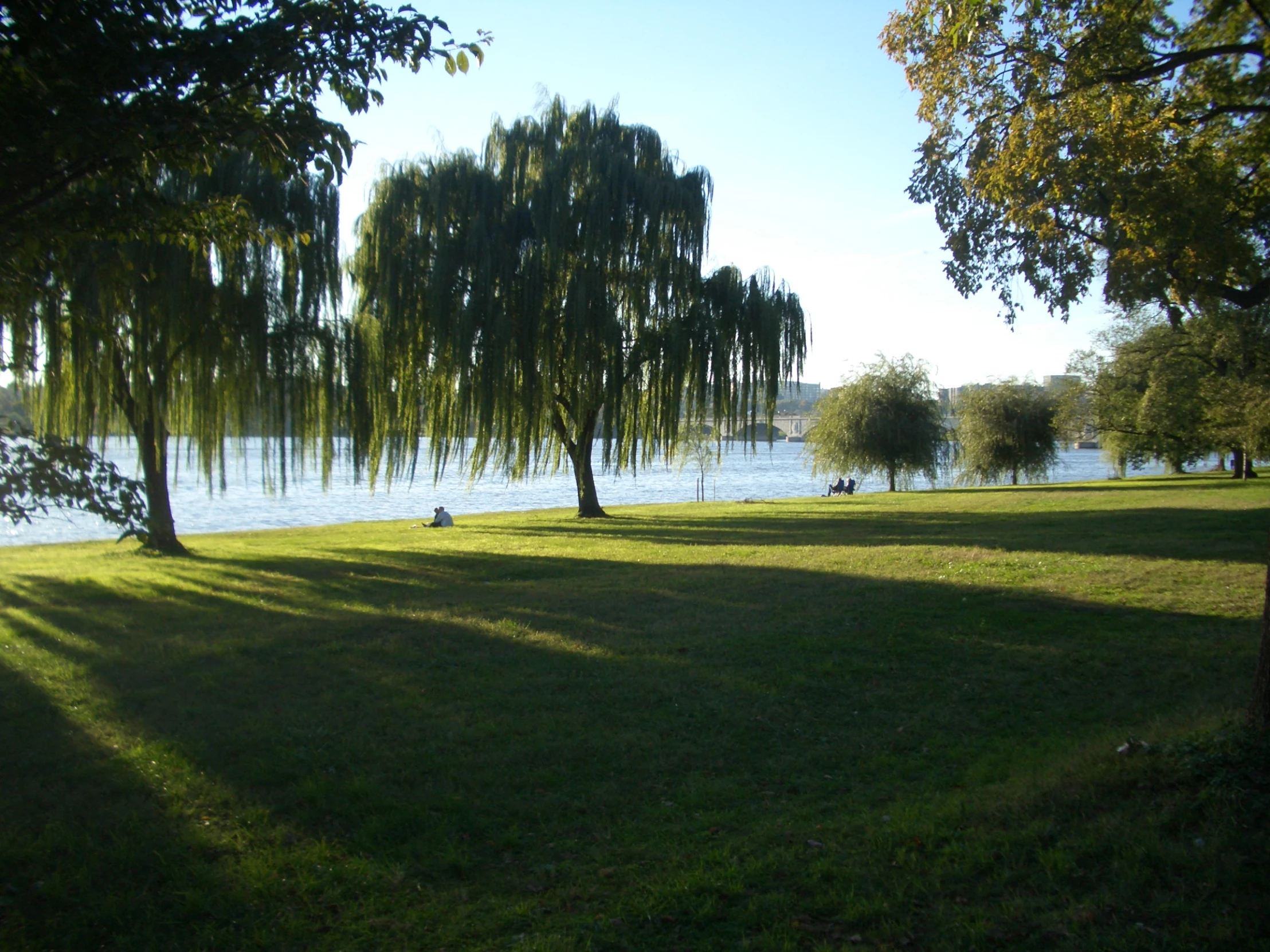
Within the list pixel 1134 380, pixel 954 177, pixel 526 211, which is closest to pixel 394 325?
pixel 526 211

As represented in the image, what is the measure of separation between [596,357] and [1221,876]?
16.2m

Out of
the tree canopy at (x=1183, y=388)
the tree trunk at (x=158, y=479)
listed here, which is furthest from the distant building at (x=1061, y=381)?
the tree trunk at (x=158, y=479)

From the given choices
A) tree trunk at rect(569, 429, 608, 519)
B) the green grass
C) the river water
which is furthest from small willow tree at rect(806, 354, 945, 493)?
the green grass

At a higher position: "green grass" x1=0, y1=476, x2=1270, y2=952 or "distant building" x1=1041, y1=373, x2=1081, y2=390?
"distant building" x1=1041, y1=373, x2=1081, y2=390

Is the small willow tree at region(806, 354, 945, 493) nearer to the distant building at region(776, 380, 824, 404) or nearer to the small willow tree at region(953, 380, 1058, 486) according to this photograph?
the small willow tree at region(953, 380, 1058, 486)

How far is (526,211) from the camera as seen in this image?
63.1 ft

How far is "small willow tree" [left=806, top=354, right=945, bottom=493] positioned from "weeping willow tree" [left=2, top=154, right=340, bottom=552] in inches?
1172

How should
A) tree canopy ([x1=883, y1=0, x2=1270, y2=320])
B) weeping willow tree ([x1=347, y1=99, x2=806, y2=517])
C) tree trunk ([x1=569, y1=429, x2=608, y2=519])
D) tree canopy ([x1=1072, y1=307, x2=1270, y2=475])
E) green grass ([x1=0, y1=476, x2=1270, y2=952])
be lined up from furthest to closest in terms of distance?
tree canopy ([x1=1072, y1=307, x2=1270, y2=475]) < tree trunk ([x1=569, y1=429, x2=608, y2=519]) < weeping willow tree ([x1=347, y1=99, x2=806, y2=517]) < tree canopy ([x1=883, y1=0, x2=1270, y2=320]) < green grass ([x1=0, y1=476, x2=1270, y2=952])

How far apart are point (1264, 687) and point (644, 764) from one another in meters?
3.40

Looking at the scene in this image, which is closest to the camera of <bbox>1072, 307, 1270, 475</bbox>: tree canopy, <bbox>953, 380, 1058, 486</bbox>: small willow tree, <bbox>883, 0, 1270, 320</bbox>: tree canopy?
<bbox>883, 0, 1270, 320</bbox>: tree canopy

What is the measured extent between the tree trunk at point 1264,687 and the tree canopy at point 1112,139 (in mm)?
4928

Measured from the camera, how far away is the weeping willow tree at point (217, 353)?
1278cm

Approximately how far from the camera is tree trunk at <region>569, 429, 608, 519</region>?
23344 mm

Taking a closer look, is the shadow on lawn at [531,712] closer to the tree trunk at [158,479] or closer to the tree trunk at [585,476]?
the tree trunk at [158,479]
